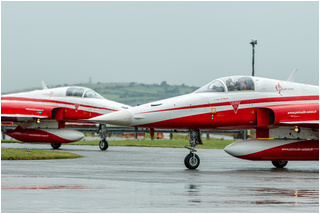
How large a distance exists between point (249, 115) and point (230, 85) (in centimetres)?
97

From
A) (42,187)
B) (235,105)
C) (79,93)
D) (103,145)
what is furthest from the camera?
(79,93)

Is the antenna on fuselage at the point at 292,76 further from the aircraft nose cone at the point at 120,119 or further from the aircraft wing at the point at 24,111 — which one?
the aircraft wing at the point at 24,111

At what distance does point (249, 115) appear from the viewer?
18500 millimetres

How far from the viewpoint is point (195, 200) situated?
9812 millimetres

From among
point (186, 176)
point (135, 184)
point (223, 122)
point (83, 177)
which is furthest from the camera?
point (223, 122)

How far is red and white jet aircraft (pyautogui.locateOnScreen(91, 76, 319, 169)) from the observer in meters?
17.7

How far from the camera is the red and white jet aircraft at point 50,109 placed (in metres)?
30.7

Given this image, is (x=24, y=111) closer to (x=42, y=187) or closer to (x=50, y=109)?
(x=50, y=109)

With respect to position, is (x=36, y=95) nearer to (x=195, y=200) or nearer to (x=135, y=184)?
(x=135, y=184)

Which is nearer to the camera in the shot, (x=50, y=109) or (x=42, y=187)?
(x=42, y=187)

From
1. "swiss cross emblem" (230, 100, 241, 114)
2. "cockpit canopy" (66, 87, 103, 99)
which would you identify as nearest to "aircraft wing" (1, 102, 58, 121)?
"cockpit canopy" (66, 87, 103, 99)

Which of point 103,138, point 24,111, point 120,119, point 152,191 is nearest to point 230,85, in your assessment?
point 120,119

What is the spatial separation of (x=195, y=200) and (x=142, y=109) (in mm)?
8113

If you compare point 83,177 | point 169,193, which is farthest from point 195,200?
point 83,177
